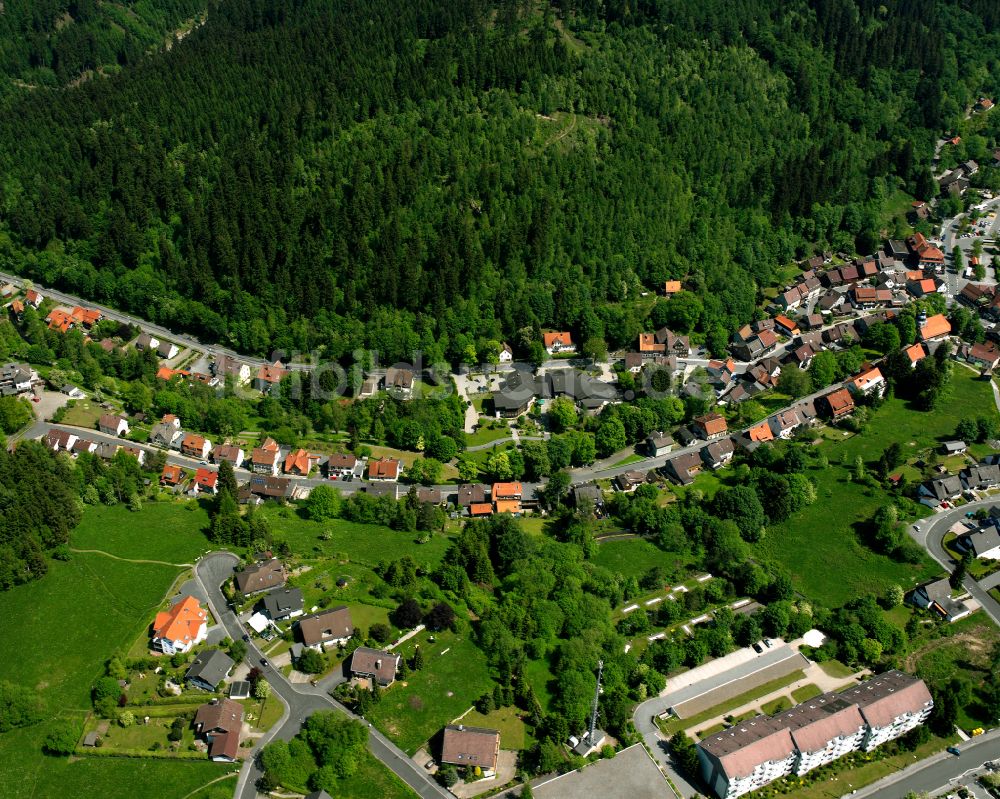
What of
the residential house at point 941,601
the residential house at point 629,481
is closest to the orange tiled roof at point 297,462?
the residential house at point 629,481

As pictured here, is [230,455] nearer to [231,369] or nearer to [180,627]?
[231,369]

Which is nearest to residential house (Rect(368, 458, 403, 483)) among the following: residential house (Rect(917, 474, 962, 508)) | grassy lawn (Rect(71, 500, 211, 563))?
grassy lawn (Rect(71, 500, 211, 563))

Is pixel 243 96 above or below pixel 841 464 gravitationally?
above

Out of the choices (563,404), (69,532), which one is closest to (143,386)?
(69,532)

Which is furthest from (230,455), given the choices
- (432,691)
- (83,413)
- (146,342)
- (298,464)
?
(432,691)

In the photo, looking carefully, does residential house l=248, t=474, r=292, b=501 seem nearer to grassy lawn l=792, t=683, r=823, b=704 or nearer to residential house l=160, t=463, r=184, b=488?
residential house l=160, t=463, r=184, b=488

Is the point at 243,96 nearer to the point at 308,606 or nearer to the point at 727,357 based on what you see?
the point at 727,357
